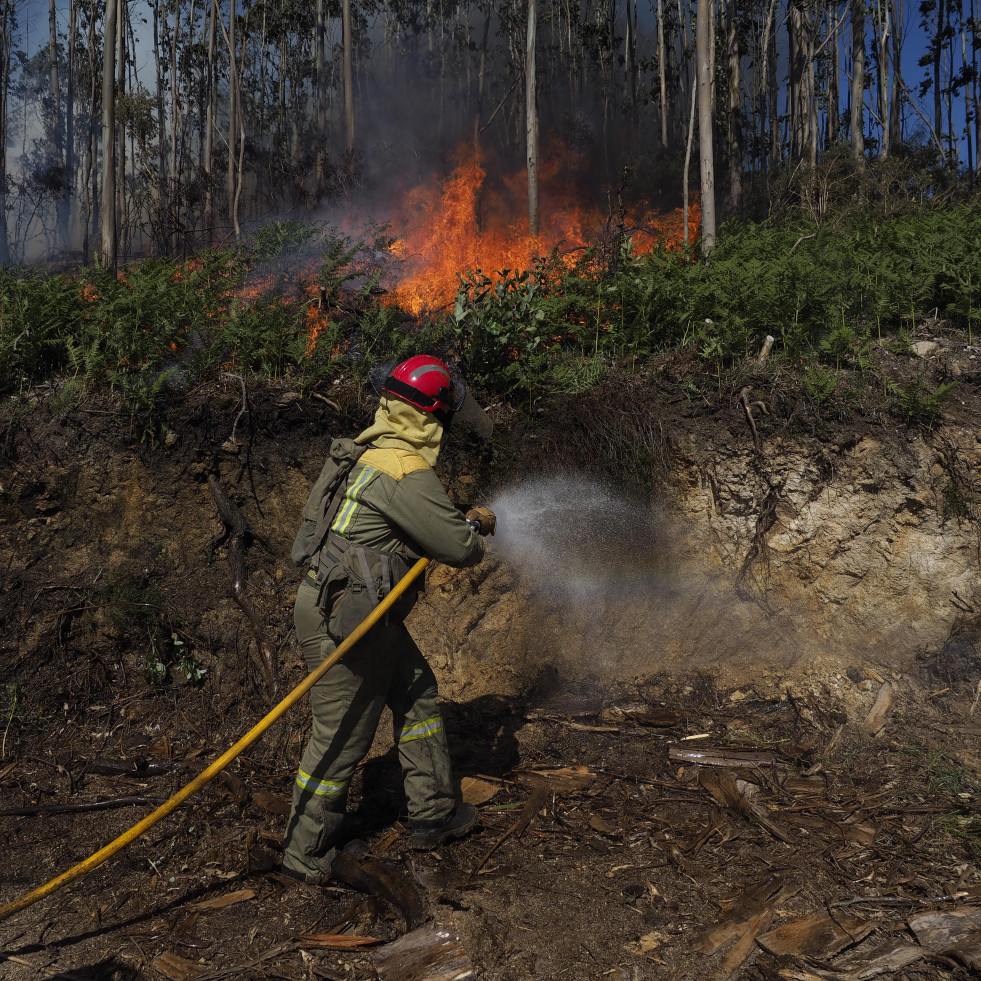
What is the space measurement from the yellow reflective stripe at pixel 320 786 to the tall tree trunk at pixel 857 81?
54.3 feet

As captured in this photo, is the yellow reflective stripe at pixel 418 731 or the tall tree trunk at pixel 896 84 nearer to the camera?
the yellow reflective stripe at pixel 418 731

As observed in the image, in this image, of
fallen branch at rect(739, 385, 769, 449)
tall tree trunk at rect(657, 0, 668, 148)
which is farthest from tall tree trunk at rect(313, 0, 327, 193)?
fallen branch at rect(739, 385, 769, 449)

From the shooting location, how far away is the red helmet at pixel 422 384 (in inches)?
148

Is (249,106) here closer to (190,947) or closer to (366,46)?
(366,46)

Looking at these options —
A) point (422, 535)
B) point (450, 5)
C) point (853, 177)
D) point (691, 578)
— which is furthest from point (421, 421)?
point (450, 5)

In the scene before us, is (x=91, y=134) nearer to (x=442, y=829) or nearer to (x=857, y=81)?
(x=857, y=81)

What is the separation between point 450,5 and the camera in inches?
1604

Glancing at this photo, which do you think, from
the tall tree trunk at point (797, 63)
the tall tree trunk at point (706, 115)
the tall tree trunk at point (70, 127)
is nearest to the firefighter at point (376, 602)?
the tall tree trunk at point (706, 115)

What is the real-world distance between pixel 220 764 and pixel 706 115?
34.3 ft

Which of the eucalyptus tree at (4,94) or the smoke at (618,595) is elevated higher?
the eucalyptus tree at (4,94)

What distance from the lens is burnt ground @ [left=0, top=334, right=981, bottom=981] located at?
3.12 metres

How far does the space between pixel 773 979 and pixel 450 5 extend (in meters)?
47.5

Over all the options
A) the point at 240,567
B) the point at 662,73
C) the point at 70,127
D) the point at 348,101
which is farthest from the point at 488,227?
the point at 70,127

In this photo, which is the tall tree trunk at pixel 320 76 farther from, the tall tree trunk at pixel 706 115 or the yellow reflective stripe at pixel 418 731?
the yellow reflective stripe at pixel 418 731
